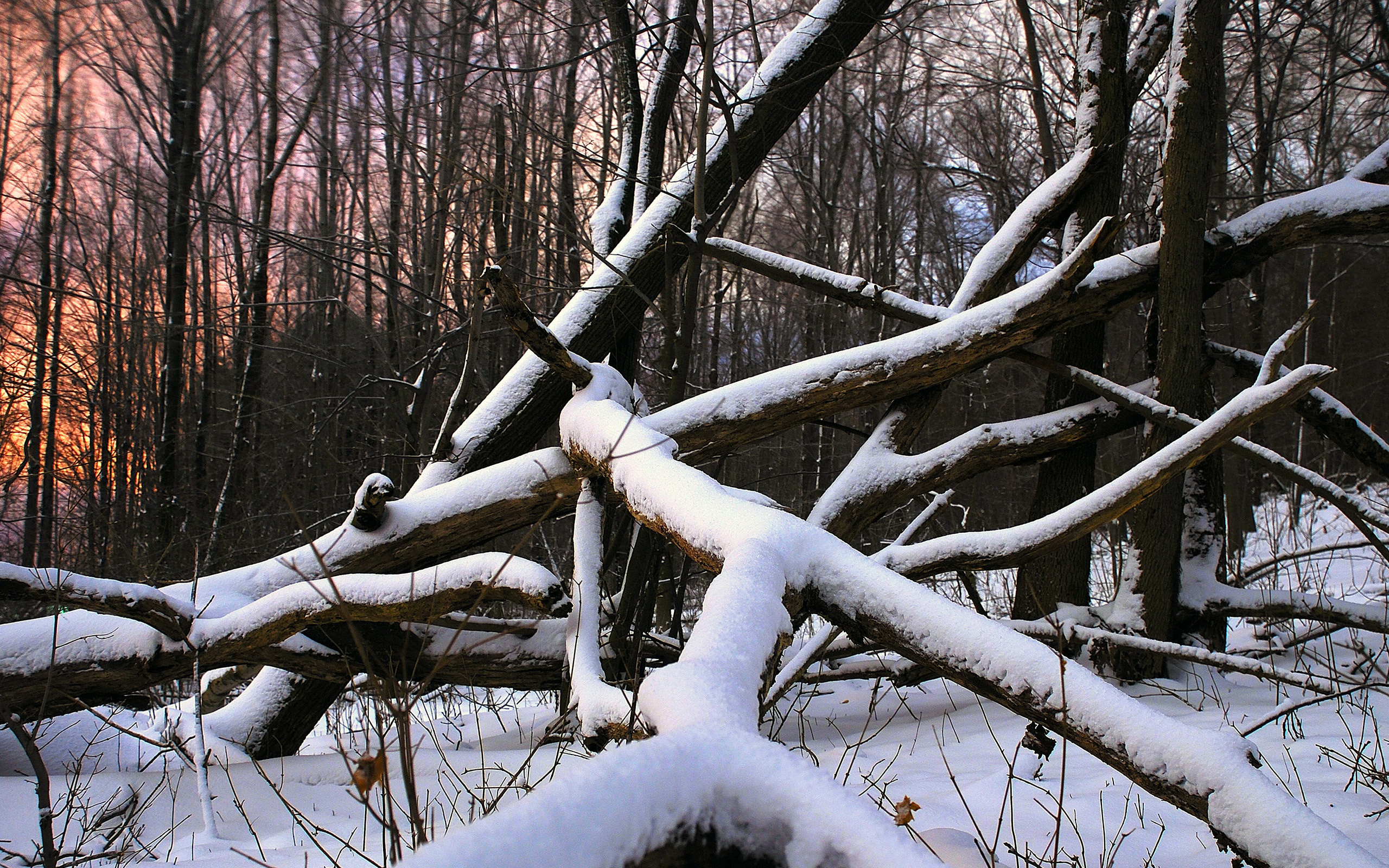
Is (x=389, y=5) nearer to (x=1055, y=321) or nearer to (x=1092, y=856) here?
(x=1055, y=321)

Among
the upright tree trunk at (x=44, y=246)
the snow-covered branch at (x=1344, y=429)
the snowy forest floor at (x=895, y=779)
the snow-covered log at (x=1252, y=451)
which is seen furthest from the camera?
the upright tree trunk at (x=44, y=246)

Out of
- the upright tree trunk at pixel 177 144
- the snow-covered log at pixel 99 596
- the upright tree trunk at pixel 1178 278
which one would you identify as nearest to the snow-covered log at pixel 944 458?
the upright tree trunk at pixel 1178 278

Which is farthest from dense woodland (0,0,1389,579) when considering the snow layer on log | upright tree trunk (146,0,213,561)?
the snow layer on log

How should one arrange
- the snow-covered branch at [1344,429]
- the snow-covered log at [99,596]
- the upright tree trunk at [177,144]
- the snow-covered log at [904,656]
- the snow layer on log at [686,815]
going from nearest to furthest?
the snow layer on log at [686,815]
the snow-covered log at [904,656]
the snow-covered log at [99,596]
the snow-covered branch at [1344,429]
the upright tree trunk at [177,144]

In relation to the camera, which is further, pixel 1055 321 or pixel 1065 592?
pixel 1065 592

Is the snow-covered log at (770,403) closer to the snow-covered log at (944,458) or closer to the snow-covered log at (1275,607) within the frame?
the snow-covered log at (944,458)

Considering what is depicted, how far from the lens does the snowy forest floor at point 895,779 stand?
203 centimetres

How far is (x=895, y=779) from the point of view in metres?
2.30

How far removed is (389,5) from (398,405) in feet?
8.45

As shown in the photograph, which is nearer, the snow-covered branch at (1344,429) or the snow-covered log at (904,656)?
the snow-covered log at (904,656)

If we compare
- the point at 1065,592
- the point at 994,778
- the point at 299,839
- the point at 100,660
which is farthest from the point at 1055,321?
the point at 100,660

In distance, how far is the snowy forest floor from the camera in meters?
2.03

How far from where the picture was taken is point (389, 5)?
4102 millimetres

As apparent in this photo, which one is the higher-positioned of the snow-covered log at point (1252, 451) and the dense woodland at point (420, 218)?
the dense woodland at point (420, 218)
